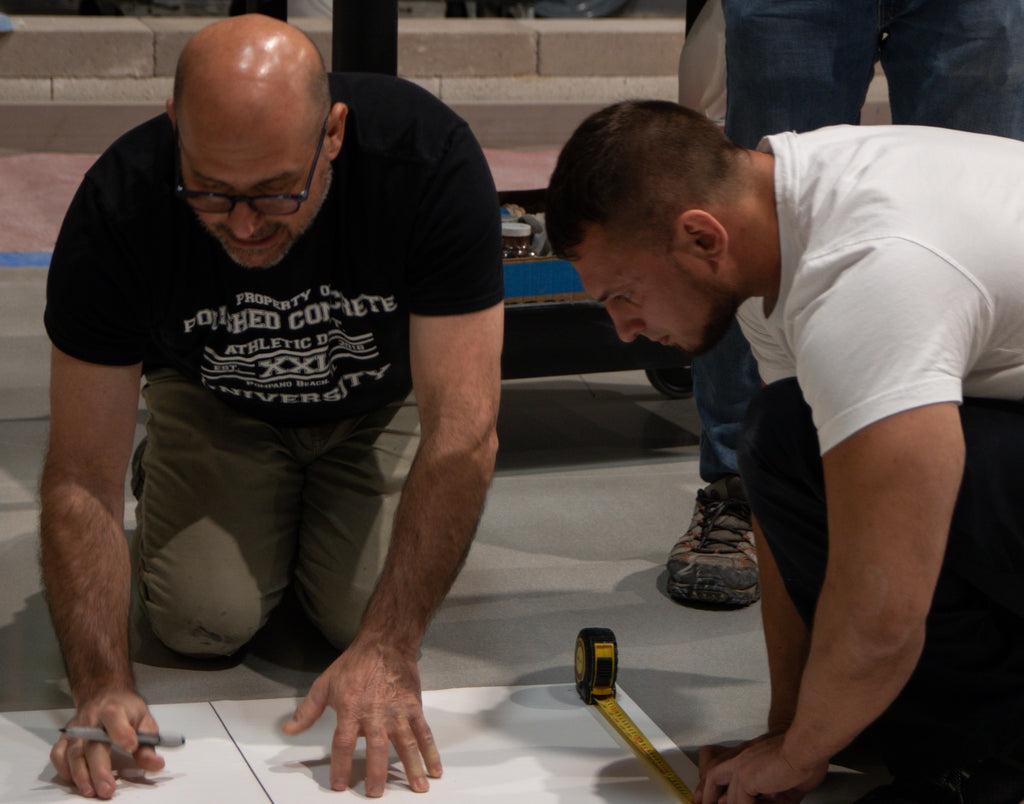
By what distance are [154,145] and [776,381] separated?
0.80 metres

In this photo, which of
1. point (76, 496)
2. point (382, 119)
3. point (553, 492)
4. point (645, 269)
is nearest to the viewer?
point (645, 269)

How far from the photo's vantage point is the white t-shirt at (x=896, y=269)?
1.18m

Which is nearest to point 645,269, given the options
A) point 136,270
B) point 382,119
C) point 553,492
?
point 382,119

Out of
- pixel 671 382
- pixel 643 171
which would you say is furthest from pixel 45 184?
pixel 643 171

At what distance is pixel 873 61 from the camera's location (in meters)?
2.04

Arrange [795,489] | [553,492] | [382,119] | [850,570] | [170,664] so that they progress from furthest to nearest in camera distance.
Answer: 1. [553,492]
2. [170,664]
3. [382,119]
4. [795,489]
5. [850,570]

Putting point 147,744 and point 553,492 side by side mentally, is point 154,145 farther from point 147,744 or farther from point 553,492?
point 553,492

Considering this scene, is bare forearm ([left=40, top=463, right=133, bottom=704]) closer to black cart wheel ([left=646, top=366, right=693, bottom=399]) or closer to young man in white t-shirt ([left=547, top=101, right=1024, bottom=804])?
young man in white t-shirt ([left=547, top=101, right=1024, bottom=804])

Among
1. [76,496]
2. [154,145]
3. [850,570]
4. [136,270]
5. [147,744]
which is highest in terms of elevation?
[154,145]

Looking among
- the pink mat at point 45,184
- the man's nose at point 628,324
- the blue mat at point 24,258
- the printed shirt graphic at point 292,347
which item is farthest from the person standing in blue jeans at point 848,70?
the blue mat at point 24,258

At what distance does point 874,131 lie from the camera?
140cm

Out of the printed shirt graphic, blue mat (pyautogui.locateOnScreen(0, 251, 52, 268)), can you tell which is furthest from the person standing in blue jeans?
blue mat (pyautogui.locateOnScreen(0, 251, 52, 268))

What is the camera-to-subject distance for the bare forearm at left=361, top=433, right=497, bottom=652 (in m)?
1.56

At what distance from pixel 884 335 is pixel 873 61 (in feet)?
3.31
